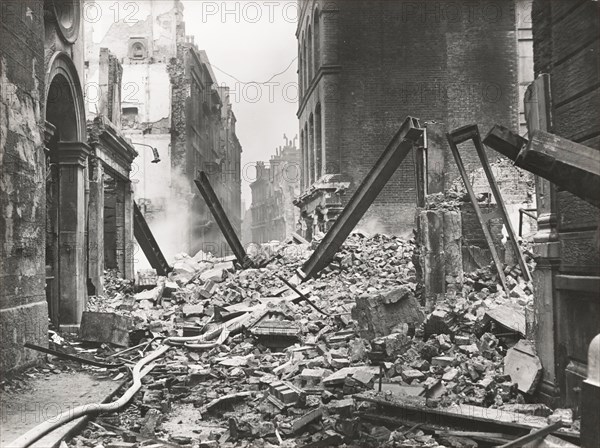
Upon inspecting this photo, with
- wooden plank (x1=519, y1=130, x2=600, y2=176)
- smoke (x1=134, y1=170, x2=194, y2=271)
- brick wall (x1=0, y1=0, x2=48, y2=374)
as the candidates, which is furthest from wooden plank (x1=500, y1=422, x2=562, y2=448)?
smoke (x1=134, y1=170, x2=194, y2=271)

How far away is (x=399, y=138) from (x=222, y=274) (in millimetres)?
6617

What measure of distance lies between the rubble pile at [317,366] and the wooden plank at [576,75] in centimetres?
278

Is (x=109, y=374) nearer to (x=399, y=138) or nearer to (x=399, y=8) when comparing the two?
(x=399, y=138)

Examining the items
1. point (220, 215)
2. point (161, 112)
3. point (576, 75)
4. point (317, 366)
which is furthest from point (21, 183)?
point (161, 112)

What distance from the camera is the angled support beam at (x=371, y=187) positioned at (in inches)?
369

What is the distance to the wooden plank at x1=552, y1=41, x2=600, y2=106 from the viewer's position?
4.03m

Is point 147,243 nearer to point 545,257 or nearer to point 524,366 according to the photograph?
point 524,366

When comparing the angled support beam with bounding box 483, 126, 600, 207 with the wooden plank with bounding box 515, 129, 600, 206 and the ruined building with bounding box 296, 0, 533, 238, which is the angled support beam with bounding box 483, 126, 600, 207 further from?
the ruined building with bounding box 296, 0, 533, 238

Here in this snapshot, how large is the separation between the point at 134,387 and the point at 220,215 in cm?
882

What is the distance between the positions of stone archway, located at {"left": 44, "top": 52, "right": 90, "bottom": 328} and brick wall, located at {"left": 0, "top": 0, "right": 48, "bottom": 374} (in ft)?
7.06

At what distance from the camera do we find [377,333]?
7.02 metres

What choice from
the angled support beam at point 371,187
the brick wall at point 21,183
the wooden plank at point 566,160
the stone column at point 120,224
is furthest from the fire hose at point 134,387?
the stone column at point 120,224

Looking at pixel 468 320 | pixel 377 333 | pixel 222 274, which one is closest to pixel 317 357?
pixel 377 333

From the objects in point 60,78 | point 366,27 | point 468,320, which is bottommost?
point 468,320
